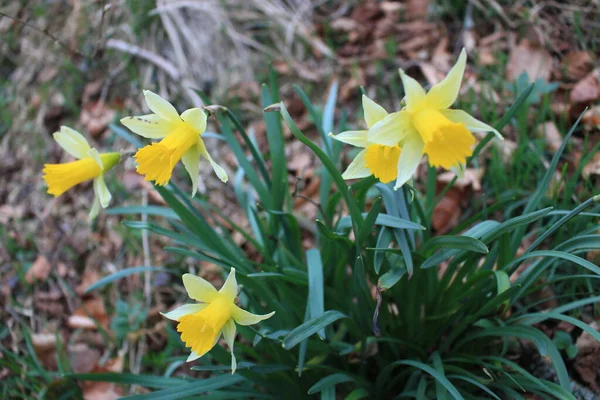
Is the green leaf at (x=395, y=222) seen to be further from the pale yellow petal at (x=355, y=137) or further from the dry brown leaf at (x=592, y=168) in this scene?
the dry brown leaf at (x=592, y=168)

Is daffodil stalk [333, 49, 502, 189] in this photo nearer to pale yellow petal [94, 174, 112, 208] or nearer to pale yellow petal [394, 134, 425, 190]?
pale yellow petal [394, 134, 425, 190]

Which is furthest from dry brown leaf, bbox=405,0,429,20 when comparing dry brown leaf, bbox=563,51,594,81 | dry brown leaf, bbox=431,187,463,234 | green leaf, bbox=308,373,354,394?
green leaf, bbox=308,373,354,394

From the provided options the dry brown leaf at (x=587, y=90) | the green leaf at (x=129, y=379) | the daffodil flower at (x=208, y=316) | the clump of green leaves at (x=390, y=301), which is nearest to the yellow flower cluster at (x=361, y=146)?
the daffodil flower at (x=208, y=316)

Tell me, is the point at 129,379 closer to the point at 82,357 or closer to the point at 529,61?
the point at 82,357

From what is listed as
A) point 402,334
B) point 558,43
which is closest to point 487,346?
point 402,334

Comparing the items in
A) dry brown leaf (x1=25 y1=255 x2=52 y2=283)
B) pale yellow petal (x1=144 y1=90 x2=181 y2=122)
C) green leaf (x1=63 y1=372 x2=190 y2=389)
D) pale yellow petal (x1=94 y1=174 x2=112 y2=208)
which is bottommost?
dry brown leaf (x1=25 y1=255 x2=52 y2=283)

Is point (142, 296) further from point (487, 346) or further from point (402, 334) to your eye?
point (487, 346)

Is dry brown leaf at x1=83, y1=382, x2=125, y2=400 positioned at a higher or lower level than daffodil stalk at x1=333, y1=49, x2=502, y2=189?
lower
